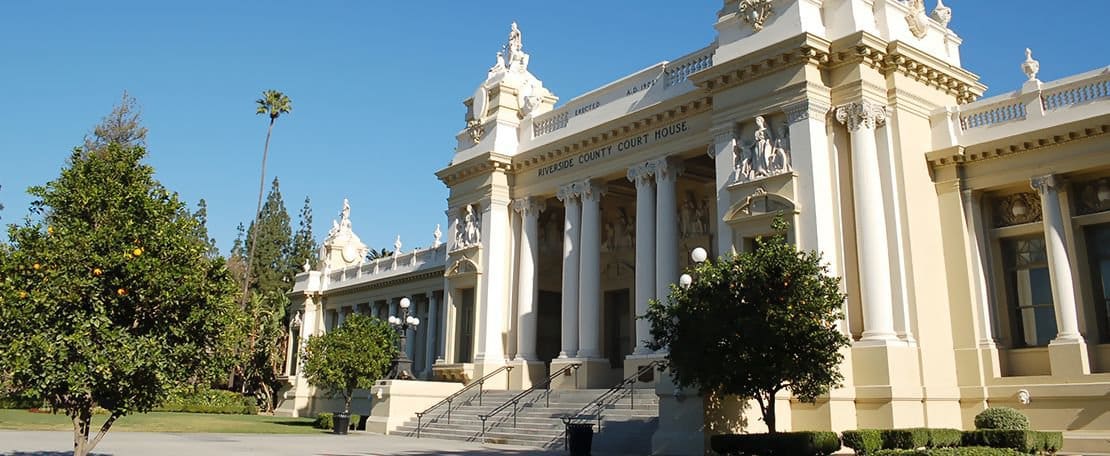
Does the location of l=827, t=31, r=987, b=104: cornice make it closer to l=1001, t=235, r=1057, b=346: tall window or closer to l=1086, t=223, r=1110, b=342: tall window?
l=1001, t=235, r=1057, b=346: tall window

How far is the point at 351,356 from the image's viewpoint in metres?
35.8

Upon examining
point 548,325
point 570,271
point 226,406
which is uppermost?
point 570,271

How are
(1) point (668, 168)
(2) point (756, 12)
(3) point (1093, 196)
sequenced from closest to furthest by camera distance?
(3) point (1093, 196) < (2) point (756, 12) < (1) point (668, 168)

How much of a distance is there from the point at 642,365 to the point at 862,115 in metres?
9.69

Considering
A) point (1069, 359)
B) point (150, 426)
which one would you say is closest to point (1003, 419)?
point (1069, 359)

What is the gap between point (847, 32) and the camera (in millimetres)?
22797

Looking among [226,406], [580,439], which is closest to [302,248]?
[226,406]

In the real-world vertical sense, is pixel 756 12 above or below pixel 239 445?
above

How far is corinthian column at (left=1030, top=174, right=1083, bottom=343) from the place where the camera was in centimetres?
2081

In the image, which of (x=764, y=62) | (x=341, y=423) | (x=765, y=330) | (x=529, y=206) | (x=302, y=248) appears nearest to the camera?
(x=765, y=330)

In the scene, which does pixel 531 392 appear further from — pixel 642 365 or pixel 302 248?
pixel 302 248

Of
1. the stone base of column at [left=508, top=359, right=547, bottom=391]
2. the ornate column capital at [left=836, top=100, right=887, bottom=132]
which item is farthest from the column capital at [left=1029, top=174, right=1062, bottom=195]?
the stone base of column at [left=508, top=359, right=547, bottom=391]

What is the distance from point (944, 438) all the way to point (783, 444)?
12.0 feet

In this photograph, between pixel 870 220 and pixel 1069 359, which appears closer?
pixel 1069 359
